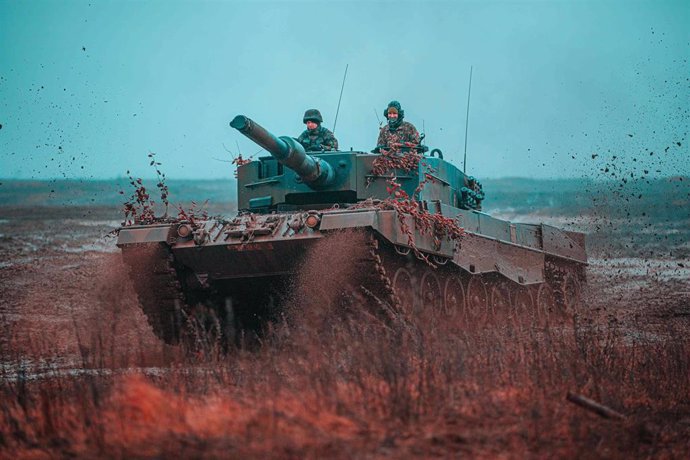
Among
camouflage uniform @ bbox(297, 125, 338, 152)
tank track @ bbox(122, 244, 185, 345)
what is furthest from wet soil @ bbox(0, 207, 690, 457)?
camouflage uniform @ bbox(297, 125, 338, 152)

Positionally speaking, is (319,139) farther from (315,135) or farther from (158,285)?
(158,285)

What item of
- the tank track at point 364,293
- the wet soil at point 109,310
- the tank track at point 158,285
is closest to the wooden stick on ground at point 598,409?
the wet soil at point 109,310

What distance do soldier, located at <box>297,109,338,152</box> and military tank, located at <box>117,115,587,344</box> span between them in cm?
84

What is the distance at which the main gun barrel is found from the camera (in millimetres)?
10836

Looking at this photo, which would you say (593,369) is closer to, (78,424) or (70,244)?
(78,424)

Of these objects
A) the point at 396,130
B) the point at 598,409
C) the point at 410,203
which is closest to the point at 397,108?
the point at 396,130

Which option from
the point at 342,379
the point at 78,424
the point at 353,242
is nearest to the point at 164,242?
the point at 353,242

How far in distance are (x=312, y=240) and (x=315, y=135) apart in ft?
11.5

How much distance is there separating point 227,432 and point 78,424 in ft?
3.79

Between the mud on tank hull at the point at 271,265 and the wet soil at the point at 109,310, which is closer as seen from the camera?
the wet soil at the point at 109,310

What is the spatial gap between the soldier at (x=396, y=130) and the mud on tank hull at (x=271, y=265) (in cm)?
132

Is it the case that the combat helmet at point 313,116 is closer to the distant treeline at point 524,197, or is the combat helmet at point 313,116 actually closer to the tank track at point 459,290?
the tank track at point 459,290

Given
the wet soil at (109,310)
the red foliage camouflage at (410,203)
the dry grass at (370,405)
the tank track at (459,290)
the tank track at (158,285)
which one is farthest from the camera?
the tank track at (158,285)

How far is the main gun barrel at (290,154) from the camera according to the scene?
10.8 meters
